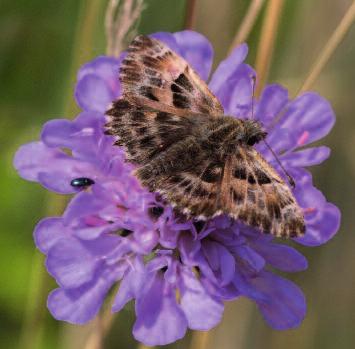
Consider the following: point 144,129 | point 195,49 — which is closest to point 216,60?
point 195,49

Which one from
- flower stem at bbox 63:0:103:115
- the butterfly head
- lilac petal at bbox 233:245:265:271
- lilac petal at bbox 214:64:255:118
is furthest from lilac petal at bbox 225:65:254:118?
flower stem at bbox 63:0:103:115

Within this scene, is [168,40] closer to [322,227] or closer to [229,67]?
[229,67]

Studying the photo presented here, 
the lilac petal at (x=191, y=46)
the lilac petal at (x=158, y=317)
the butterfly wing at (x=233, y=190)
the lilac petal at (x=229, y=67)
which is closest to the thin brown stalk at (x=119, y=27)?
the lilac petal at (x=191, y=46)

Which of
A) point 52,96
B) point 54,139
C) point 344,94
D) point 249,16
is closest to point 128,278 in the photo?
point 54,139

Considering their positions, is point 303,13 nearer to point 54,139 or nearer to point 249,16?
point 249,16

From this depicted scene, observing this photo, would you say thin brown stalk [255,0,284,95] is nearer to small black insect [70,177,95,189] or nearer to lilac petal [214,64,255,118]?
lilac petal [214,64,255,118]
